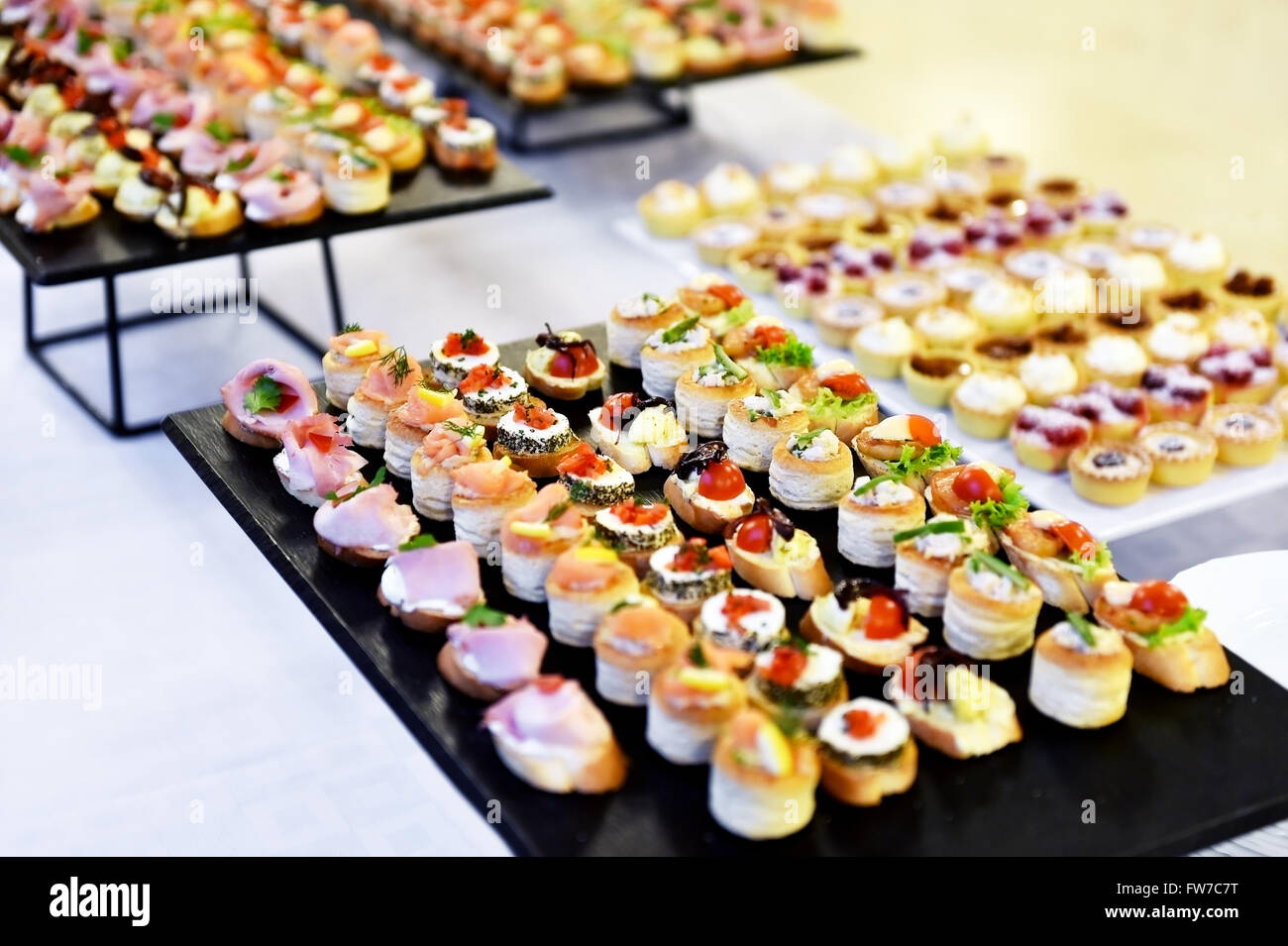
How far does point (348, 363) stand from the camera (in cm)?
409

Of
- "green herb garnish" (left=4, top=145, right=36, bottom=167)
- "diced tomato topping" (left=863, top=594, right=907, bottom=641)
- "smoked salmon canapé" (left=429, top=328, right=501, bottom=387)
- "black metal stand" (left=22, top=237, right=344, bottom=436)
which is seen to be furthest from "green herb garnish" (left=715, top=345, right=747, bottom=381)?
"green herb garnish" (left=4, top=145, right=36, bottom=167)

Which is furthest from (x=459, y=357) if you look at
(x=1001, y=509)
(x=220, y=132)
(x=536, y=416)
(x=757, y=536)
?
(x=220, y=132)

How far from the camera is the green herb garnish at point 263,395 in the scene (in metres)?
3.89

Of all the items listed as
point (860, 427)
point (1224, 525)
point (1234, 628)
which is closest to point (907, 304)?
point (1224, 525)

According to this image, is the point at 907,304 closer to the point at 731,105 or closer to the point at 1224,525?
the point at 1224,525

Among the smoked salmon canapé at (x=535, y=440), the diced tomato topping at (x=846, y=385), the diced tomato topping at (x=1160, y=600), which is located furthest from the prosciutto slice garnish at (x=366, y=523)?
the diced tomato topping at (x=1160, y=600)

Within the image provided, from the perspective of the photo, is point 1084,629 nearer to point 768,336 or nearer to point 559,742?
point 559,742

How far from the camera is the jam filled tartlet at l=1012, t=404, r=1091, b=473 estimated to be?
15.7 ft

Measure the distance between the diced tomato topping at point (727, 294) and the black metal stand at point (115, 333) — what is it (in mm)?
1543

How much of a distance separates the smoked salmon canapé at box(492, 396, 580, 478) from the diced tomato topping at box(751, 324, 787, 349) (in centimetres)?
70

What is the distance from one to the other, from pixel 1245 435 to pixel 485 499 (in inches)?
96.2

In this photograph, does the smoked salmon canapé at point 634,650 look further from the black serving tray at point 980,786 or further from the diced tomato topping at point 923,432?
the diced tomato topping at point 923,432
